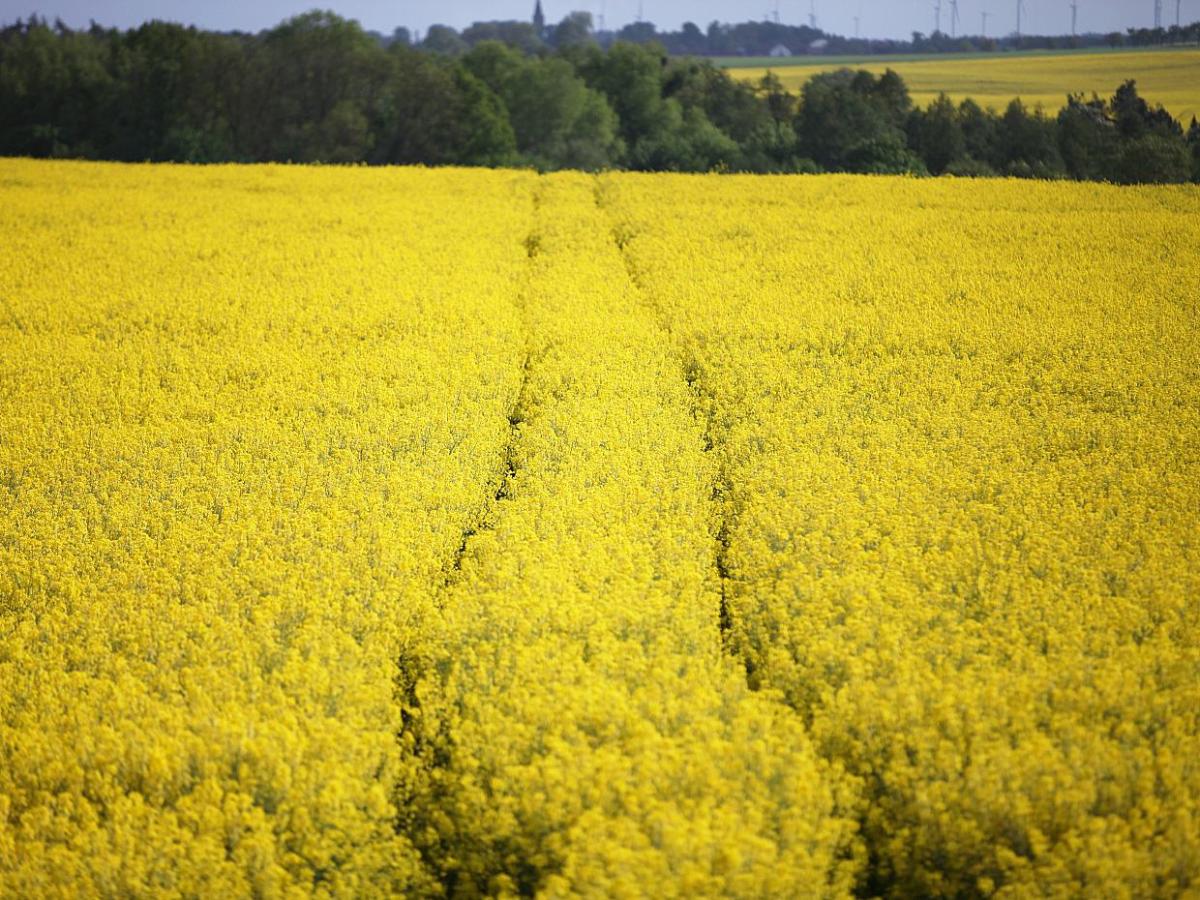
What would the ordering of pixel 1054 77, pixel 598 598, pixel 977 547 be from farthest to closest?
pixel 1054 77 → pixel 977 547 → pixel 598 598

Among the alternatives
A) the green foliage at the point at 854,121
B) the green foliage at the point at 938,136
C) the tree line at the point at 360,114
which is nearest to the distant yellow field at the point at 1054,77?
the tree line at the point at 360,114

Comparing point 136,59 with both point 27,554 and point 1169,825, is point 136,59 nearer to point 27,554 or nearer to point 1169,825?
point 27,554

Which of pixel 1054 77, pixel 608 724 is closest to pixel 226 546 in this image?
pixel 608 724

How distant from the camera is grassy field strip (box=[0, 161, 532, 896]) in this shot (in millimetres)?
4758

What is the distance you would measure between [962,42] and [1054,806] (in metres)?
84.7

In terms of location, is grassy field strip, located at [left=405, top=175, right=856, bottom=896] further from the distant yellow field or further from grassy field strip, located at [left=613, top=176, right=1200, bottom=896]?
the distant yellow field

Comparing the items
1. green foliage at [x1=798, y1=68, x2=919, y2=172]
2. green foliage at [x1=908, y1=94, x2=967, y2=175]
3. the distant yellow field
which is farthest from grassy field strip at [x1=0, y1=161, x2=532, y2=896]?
the distant yellow field

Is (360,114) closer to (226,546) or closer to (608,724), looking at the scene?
(226,546)

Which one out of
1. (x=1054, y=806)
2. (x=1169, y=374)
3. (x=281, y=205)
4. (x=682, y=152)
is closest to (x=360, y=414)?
(x=1054, y=806)

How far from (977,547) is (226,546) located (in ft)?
15.3

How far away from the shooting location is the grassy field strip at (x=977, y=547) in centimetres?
474

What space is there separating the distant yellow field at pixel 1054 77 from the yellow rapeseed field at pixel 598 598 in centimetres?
3172

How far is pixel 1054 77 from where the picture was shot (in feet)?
176

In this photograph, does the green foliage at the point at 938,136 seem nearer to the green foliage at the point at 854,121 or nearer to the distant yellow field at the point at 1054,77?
the green foliage at the point at 854,121
